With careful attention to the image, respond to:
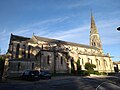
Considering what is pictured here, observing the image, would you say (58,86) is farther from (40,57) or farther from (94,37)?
(94,37)

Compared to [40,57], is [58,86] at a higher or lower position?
lower

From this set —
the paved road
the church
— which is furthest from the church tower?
the paved road

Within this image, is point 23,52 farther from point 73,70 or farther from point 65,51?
point 73,70

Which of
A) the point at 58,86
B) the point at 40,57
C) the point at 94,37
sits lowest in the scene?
the point at 58,86

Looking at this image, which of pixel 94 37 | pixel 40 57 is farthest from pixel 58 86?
pixel 94 37

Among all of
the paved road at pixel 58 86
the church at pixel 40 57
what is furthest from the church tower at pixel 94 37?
the paved road at pixel 58 86

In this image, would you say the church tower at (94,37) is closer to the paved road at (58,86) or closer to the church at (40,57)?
the church at (40,57)

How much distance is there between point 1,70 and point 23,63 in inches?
418

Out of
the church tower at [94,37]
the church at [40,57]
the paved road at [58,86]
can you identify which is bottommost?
the paved road at [58,86]

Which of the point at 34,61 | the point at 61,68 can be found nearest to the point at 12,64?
the point at 34,61

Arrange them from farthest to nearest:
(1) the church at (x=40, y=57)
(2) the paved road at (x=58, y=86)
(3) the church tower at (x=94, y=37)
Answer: (3) the church tower at (x=94, y=37)
(1) the church at (x=40, y=57)
(2) the paved road at (x=58, y=86)

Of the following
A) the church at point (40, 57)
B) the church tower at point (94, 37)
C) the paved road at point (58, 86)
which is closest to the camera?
the paved road at point (58, 86)

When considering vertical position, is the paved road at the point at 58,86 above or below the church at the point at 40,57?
below

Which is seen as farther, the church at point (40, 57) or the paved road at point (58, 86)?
the church at point (40, 57)
